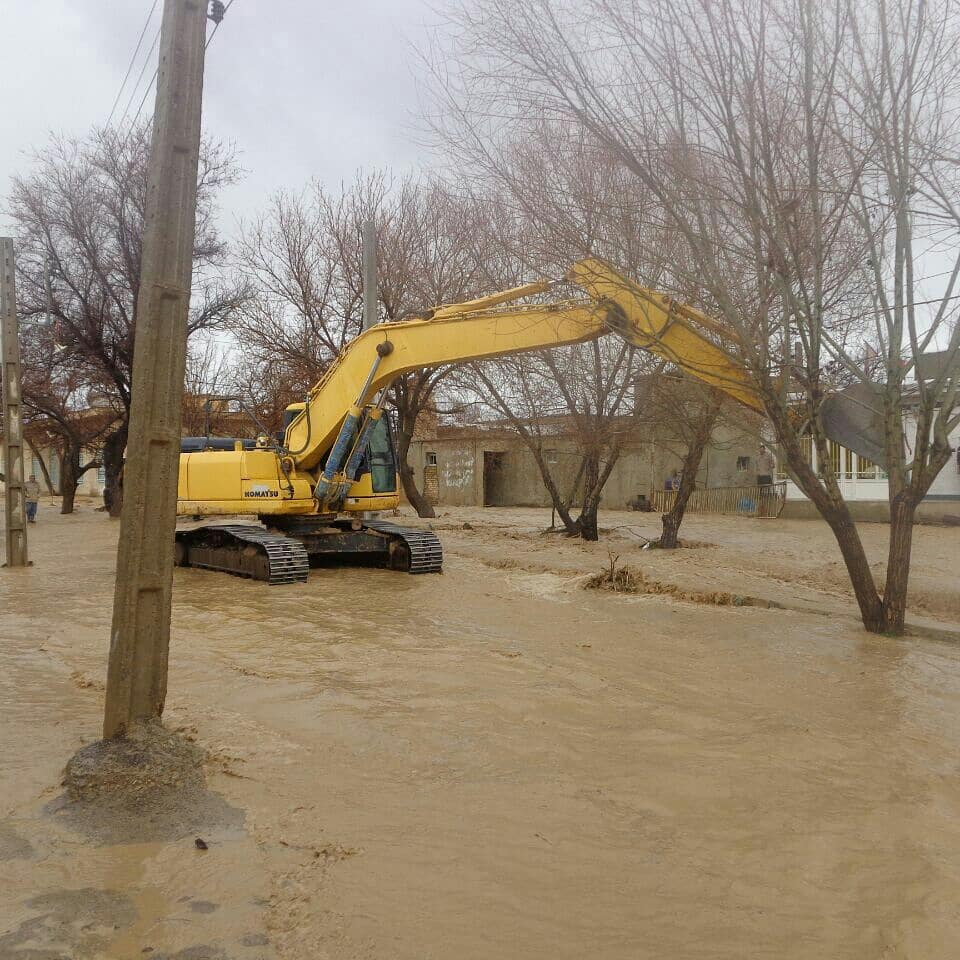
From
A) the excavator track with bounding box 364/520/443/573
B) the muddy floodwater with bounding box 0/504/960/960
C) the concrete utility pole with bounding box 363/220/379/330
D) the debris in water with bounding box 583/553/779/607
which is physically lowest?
the muddy floodwater with bounding box 0/504/960/960

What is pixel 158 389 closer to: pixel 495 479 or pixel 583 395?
pixel 583 395

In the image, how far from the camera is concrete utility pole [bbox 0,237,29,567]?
1464 cm

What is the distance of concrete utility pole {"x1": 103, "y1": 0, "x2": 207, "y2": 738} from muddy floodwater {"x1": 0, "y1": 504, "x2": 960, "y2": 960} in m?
0.72

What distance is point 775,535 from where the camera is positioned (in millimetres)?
22703

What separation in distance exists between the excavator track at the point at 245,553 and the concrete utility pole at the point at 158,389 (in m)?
7.57

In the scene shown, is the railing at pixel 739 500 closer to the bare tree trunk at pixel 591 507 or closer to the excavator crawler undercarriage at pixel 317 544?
the bare tree trunk at pixel 591 507

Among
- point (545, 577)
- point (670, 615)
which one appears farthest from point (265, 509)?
point (670, 615)

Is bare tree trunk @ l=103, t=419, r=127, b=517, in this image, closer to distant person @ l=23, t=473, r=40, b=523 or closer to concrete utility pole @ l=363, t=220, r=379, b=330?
distant person @ l=23, t=473, r=40, b=523

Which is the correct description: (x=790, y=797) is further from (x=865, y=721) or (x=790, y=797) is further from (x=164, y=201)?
(x=164, y=201)

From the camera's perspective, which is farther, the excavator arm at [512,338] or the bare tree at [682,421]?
the bare tree at [682,421]

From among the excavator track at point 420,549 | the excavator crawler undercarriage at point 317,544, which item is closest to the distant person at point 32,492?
the excavator crawler undercarriage at point 317,544

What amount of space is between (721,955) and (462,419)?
2801cm

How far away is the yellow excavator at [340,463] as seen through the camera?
11.8 metres

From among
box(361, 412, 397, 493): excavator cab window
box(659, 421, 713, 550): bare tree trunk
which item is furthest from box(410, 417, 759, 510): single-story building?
box(361, 412, 397, 493): excavator cab window
